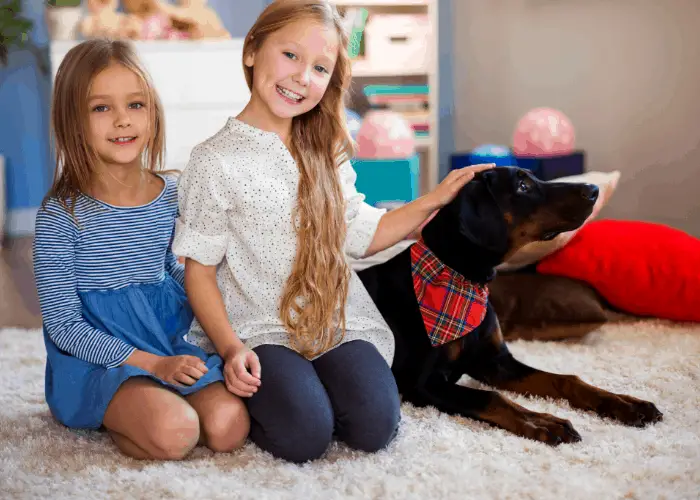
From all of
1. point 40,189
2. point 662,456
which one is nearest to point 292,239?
point 662,456

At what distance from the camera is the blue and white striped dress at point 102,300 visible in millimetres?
1574

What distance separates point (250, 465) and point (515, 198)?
2.43 feet

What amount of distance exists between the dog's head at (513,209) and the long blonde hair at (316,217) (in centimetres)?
27

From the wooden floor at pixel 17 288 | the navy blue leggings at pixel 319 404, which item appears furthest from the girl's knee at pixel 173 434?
the wooden floor at pixel 17 288

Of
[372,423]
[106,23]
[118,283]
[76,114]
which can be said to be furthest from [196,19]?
[372,423]

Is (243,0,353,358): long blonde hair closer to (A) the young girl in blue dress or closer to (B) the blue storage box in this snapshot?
(A) the young girl in blue dress

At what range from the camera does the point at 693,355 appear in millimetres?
2031

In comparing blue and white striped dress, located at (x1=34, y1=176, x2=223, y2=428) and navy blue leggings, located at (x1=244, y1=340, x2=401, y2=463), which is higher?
blue and white striped dress, located at (x1=34, y1=176, x2=223, y2=428)

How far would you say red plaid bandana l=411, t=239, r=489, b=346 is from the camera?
5.61 ft

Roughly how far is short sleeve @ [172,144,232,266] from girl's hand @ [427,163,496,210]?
43 cm

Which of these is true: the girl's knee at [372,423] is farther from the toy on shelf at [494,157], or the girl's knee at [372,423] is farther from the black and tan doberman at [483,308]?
the toy on shelf at [494,157]

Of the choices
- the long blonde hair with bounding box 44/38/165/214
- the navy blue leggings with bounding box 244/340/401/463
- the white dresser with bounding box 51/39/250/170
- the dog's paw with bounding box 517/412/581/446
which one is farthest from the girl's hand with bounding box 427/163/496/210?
the white dresser with bounding box 51/39/250/170

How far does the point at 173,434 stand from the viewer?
57.7 inches

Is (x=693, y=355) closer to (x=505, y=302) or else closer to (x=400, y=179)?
(x=505, y=302)
